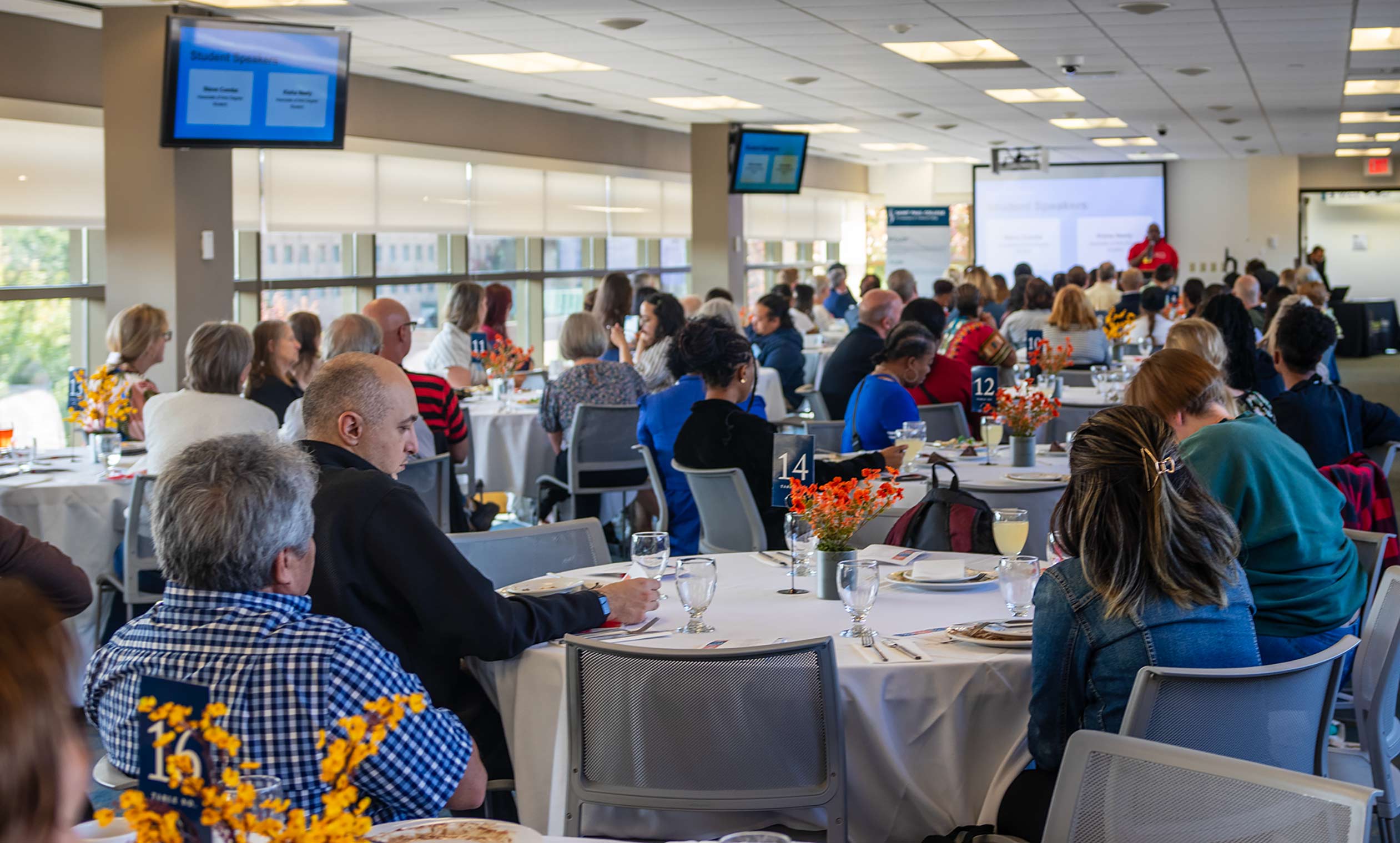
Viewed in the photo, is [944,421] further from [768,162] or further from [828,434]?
[768,162]

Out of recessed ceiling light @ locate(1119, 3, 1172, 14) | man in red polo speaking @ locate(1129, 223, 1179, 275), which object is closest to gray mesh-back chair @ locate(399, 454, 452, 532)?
recessed ceiling light @ locate(1119, 3, 1172, 14)

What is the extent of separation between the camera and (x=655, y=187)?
Answer: 15.9 meters

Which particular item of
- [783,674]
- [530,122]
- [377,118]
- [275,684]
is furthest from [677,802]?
[530,122]

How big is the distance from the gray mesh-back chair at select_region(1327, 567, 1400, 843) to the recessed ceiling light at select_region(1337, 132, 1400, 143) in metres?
15.5

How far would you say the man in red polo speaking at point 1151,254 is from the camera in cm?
1673

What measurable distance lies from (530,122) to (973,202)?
37.8ft

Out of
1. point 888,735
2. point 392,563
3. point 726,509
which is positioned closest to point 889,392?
point 726,509

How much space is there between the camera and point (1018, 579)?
2836mm

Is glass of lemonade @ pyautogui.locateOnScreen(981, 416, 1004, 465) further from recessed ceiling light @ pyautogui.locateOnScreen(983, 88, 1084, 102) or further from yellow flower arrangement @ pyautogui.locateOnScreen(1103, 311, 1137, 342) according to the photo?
recessed ceiling light @ pyautogui.locateOnScreen(983, 88, 1084, 102)

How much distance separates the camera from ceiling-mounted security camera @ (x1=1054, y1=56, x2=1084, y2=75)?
31.6ft

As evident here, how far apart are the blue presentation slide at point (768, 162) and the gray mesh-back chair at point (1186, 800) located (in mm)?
12333

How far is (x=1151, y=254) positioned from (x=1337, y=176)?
23.6 feet

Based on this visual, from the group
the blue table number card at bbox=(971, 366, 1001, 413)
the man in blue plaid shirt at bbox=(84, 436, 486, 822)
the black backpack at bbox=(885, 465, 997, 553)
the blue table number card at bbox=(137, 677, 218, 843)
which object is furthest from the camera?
the blue table number card at bbox=(971, 366, 1001, 413)

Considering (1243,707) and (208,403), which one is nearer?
(1243,707)
